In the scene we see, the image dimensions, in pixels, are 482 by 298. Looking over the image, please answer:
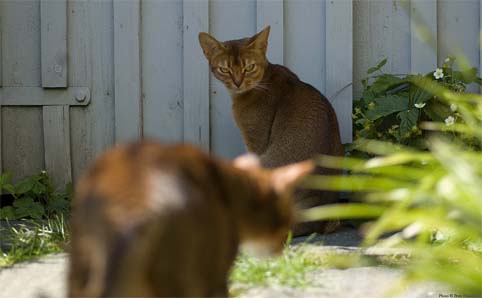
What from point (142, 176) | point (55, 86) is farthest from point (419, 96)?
point (142, 176)

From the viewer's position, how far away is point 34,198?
572 cm

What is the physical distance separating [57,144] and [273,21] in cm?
164

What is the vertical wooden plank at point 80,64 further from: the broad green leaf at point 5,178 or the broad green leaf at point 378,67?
the broad green leaf at point 378,67

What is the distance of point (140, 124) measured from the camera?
5898 millimetres

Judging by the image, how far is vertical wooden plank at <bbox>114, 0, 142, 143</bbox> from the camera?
5.86 metres

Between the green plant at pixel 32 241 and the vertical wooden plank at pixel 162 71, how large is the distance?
1192 mm

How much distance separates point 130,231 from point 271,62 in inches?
158

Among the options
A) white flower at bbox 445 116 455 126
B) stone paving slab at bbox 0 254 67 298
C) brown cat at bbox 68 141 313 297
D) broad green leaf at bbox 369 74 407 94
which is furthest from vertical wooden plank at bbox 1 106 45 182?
brown cat at bbox 68 141 313 297

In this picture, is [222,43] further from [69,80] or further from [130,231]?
[130,231]

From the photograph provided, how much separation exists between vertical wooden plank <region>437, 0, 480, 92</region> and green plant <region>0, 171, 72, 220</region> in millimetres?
2642

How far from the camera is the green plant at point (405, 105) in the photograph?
530 centimetres

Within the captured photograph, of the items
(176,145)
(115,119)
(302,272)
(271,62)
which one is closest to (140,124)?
(115,119)

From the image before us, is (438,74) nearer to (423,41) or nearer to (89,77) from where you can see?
(423,41)

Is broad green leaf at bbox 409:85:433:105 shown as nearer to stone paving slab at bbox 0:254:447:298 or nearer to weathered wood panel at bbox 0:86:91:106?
stone paving slab at bbox 0:254:447:298
